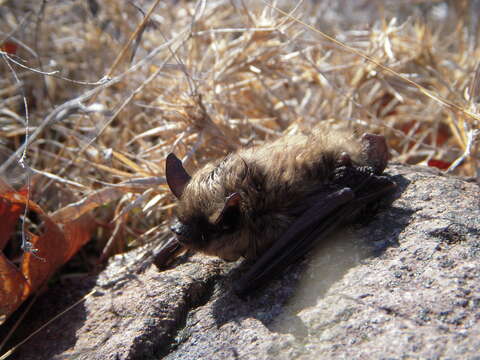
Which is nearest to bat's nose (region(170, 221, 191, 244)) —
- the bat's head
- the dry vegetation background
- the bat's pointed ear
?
the bat's head

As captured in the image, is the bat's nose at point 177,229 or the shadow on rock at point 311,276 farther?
the bat's nose at point 177,229

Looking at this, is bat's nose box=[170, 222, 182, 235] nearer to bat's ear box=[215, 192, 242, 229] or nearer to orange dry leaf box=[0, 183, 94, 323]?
bat's ear box=[215, 192, 242, 229]

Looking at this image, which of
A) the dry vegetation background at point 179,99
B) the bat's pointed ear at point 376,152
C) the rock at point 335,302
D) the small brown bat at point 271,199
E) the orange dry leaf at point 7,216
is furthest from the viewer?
the dry vegetation background at point 179,99

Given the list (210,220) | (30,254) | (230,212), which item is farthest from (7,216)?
(230,212)

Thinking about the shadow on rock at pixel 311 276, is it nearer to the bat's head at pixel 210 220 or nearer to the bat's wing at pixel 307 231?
the bat's wing at pixel 307 231

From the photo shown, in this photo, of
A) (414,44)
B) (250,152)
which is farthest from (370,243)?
(414,44)

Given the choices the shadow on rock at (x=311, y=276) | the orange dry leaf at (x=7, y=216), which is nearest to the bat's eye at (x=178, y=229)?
the shadow on rock at (x=311, y=276)
